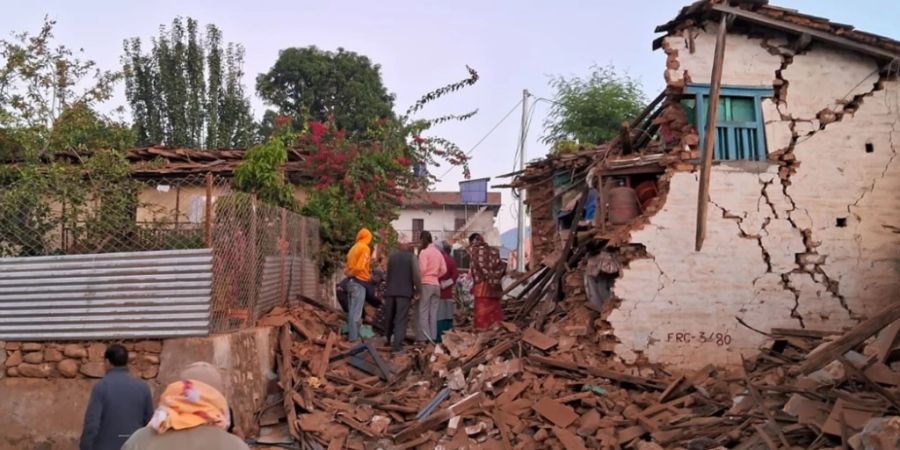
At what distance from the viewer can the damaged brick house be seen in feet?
37.0

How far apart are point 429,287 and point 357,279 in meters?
1.15

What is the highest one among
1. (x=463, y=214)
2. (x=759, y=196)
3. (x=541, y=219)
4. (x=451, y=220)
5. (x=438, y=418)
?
(x=463, y=214)

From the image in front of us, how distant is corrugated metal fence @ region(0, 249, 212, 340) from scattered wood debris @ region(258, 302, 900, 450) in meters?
1.86

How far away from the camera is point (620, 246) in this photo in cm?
1132

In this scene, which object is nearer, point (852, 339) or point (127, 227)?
point (852, 339)

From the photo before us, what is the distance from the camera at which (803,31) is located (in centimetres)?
1130

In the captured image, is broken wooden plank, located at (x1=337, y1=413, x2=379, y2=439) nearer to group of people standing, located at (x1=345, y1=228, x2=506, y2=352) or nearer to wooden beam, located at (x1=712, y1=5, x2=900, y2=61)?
group of people standing, located at (x1=345, y1=228, x2=506, y2=352)

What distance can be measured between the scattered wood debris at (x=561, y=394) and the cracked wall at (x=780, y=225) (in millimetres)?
562

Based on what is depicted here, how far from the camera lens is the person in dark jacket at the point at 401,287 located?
12.1 metres

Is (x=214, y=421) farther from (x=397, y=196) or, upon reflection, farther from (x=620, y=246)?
(x=397, y=196)

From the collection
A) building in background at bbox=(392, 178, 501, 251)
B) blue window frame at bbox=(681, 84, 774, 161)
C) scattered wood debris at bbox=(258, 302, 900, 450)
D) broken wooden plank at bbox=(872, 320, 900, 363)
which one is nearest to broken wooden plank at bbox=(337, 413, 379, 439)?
scattered wood debris at bbox=(258, 302, 900, 450)

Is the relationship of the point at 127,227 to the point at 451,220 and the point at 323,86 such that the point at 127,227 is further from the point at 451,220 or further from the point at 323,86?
the point at 451,220

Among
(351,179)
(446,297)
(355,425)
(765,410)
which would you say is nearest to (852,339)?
(765,410)

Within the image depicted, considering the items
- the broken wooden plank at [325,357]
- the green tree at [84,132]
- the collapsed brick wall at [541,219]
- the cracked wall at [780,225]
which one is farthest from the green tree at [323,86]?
the cracked wall at [780,225]
